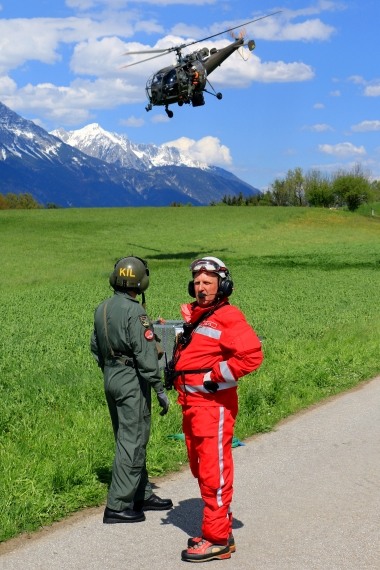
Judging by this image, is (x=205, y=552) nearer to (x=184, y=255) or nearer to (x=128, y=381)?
(x=128, y=381)

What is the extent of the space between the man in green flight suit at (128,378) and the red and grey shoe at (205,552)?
826mm

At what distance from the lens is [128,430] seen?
20.2 ft

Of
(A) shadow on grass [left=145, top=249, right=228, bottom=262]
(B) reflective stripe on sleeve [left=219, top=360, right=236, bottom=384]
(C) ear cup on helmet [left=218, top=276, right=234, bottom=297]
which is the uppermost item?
(C) ear cup on helmet [left=218, top=276, right=234, bottom=297]

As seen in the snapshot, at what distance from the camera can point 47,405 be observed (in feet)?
34.3

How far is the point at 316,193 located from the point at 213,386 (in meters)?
145

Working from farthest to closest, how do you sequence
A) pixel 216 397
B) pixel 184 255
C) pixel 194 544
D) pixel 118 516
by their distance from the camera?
pixel 184 255, pixel 118 516, pixel 216 397, pixel 194 544

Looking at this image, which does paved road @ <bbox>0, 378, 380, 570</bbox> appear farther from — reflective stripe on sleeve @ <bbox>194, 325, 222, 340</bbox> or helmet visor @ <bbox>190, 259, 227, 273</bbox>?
helmet visor @ <bbox>190, 259, 227, 273</bbox>

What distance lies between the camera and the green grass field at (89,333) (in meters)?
7.16

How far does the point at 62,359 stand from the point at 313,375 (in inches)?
186

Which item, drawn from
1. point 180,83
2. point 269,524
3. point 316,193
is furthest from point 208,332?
point 316,193

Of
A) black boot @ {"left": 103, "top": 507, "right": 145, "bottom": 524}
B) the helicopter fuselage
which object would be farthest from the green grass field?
the helicopter fuselage

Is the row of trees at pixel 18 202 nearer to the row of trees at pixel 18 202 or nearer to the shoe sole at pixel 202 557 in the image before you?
the row of trees at pixel 18 202

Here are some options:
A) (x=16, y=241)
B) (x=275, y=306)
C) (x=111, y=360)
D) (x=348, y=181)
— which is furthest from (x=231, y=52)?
(x=348, y=181)

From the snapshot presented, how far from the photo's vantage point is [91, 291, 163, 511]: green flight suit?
19.9ft
